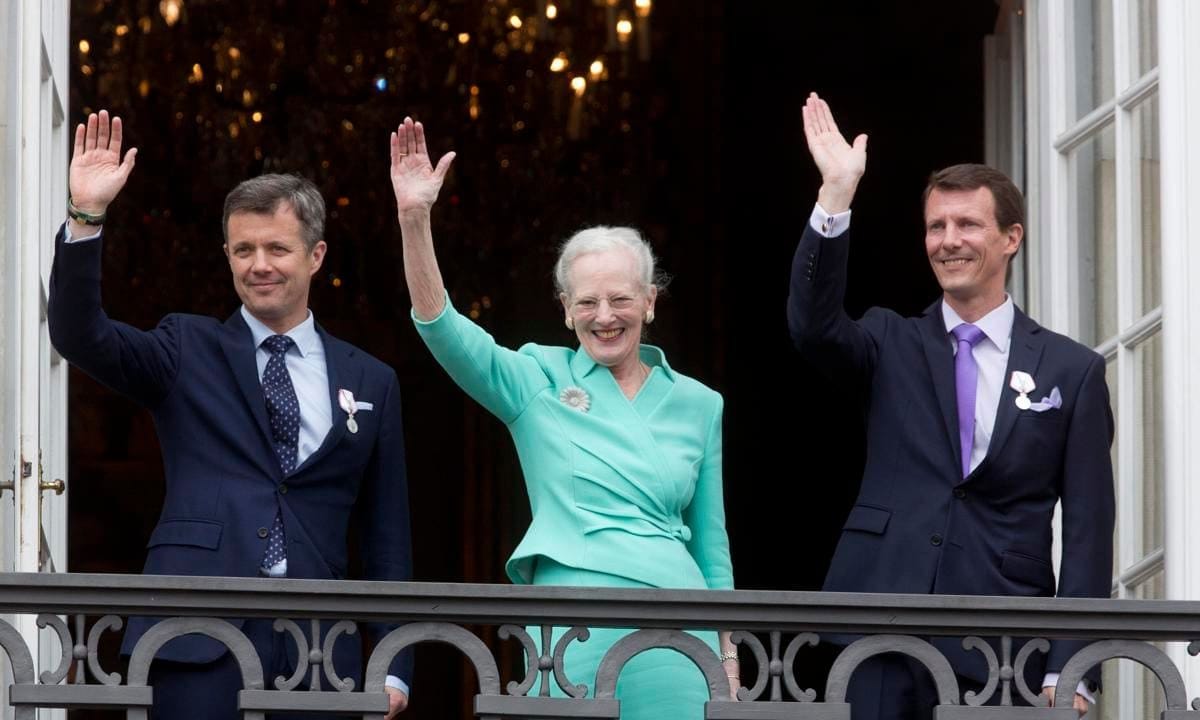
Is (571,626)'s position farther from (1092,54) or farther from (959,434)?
(1092,54)

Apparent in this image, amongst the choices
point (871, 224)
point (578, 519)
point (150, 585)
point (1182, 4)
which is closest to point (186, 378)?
point (150, 585)

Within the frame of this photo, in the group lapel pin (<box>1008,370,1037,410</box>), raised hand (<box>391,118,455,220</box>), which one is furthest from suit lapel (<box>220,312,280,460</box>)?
lapel pin (<box>1008,370,1037,410</box>)

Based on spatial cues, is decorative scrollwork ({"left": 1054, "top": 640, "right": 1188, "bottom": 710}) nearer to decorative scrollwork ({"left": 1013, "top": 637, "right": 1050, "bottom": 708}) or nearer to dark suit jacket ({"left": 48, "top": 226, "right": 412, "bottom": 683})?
decorative scrollwork ({"left": 1013, "top": 637, "right": 1050, "bottom": 708})

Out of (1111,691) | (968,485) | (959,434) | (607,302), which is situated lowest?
(1111,691)

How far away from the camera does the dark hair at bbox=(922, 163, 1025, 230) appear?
4.62 meters

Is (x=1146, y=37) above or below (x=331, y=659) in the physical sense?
above

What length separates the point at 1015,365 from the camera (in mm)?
4547

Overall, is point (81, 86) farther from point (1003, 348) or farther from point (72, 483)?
point (1003, 348)

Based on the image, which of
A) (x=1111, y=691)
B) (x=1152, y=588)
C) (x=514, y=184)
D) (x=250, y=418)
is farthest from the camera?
(x=514, y=184)

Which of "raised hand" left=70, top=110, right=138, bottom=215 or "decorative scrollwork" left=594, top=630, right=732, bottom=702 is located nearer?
"decorative scrollwork" left=594, top=630, right=732, bottom=702

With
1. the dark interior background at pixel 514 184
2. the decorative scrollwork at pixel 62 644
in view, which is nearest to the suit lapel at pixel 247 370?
the decorative scrollwork at pixel 62 644

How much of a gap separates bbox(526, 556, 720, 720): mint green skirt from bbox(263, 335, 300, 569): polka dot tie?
58cm

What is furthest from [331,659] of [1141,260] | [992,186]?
[1141,260]

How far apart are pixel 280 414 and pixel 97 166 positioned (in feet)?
2.10
